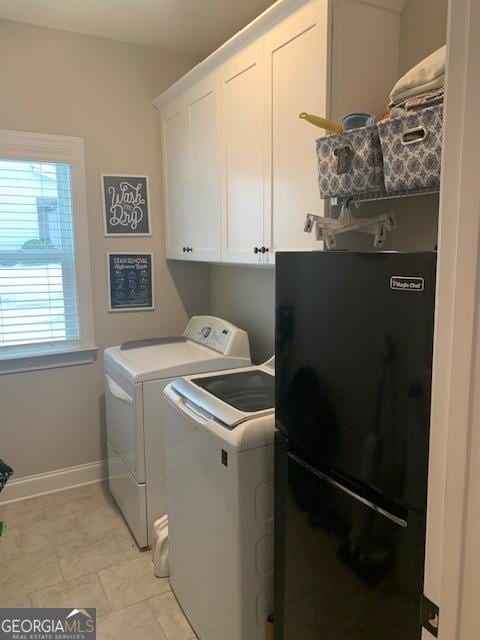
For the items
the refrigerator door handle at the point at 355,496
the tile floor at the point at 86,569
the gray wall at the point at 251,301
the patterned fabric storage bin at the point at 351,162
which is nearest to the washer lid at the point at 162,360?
the gray wall at the point at 251,301

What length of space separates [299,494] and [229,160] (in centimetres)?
156

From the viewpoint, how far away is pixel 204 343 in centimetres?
274

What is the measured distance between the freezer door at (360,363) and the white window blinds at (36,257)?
6.28 ft

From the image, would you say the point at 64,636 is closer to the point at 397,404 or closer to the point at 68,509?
the point at 68,509

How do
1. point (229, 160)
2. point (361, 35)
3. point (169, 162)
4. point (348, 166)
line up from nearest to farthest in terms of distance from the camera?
1. point (348, 166)
2. point (361, 35)
3. point (229, 160)
4. point (169, 162)

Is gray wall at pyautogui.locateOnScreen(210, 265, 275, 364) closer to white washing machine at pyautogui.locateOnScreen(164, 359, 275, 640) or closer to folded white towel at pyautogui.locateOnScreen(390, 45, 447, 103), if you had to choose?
white washing machine at pyautogui.locateOnScreen(164, 359, 275, 640)

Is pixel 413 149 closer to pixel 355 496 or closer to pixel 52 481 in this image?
pixel 355 496

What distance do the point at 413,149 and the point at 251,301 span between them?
5.38 feet

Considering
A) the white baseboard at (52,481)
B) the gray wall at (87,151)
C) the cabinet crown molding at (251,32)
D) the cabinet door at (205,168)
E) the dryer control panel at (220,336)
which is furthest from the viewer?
the white baseboard at (52,481)

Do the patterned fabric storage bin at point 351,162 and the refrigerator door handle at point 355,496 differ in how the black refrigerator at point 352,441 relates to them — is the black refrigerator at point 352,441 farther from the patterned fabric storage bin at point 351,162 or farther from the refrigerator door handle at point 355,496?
the patterned fabric storage bin at point 351,162

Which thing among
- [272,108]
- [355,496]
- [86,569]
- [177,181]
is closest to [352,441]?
[355,496]

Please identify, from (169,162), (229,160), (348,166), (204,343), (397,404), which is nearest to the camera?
(397,404)

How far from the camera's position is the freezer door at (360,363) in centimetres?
101

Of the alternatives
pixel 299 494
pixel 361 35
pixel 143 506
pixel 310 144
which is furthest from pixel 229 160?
pixel 143 506
